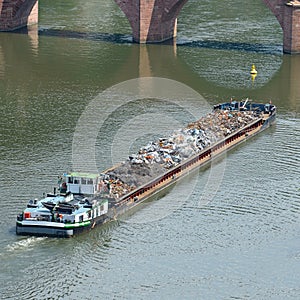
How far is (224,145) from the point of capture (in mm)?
88625

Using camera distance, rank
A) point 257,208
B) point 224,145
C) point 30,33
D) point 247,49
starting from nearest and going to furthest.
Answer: point 257,208, point 224,145, point 247,49, point 30,33

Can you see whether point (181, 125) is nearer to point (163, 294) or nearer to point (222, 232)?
point (222, 232)

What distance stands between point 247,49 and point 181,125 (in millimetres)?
30135

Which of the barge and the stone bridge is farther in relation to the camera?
the stone bridge

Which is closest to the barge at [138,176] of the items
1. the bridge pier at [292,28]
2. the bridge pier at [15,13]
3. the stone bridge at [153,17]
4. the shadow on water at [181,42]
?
the bridge pier at [292,28]

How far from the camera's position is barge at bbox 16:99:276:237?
7062 centimetres

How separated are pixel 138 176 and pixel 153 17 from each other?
4656 cm

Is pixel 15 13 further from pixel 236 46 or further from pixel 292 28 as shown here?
pixel 292 28

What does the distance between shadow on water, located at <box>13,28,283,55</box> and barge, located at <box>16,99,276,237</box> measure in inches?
962

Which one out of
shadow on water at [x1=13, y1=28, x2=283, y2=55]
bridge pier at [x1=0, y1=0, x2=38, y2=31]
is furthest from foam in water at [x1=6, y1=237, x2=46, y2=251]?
bridge pier at [x1=0, y1=0, x2=38, y2=31]

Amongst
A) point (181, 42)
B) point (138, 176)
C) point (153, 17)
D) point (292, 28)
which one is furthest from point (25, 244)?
point (181, 42)

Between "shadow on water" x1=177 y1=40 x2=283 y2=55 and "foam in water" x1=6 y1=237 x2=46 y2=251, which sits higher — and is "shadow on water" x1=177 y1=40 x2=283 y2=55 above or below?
above

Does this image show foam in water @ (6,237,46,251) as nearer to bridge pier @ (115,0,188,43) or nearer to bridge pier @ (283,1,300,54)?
bridge pier @ (283,1,300,54)

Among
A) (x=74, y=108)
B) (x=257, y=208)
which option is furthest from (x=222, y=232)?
(x=74, y=108)
